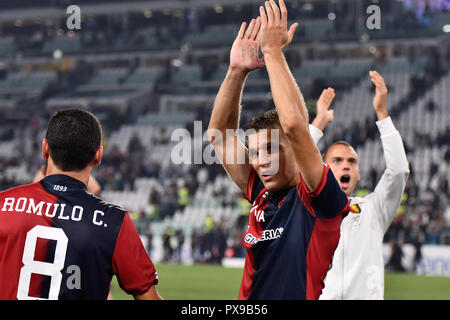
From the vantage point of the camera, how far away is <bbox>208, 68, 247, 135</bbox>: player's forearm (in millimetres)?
3857

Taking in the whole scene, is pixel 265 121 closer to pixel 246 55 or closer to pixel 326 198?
pixel 246 55

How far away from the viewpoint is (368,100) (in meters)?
38.2

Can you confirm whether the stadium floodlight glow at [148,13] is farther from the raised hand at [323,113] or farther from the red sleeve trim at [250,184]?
the red sleeve trim at [250,184]

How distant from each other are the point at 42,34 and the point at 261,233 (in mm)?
49463

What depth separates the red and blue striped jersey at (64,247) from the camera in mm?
3236

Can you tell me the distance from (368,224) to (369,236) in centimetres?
9

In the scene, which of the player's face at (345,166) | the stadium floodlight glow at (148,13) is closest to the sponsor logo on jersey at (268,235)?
the player's face at (345,166)

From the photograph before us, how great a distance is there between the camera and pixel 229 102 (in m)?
3.89

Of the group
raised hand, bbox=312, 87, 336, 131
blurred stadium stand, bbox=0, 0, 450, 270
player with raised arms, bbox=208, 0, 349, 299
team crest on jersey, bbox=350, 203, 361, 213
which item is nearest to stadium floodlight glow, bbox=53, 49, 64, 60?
blurred stadium stand, bbox=0, 0, 450, 270

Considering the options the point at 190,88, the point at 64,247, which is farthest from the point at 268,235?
the point at 190,88

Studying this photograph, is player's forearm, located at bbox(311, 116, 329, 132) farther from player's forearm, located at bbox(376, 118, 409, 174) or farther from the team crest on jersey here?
the team crest on jersey

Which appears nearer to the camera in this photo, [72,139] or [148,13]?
[72,139]
